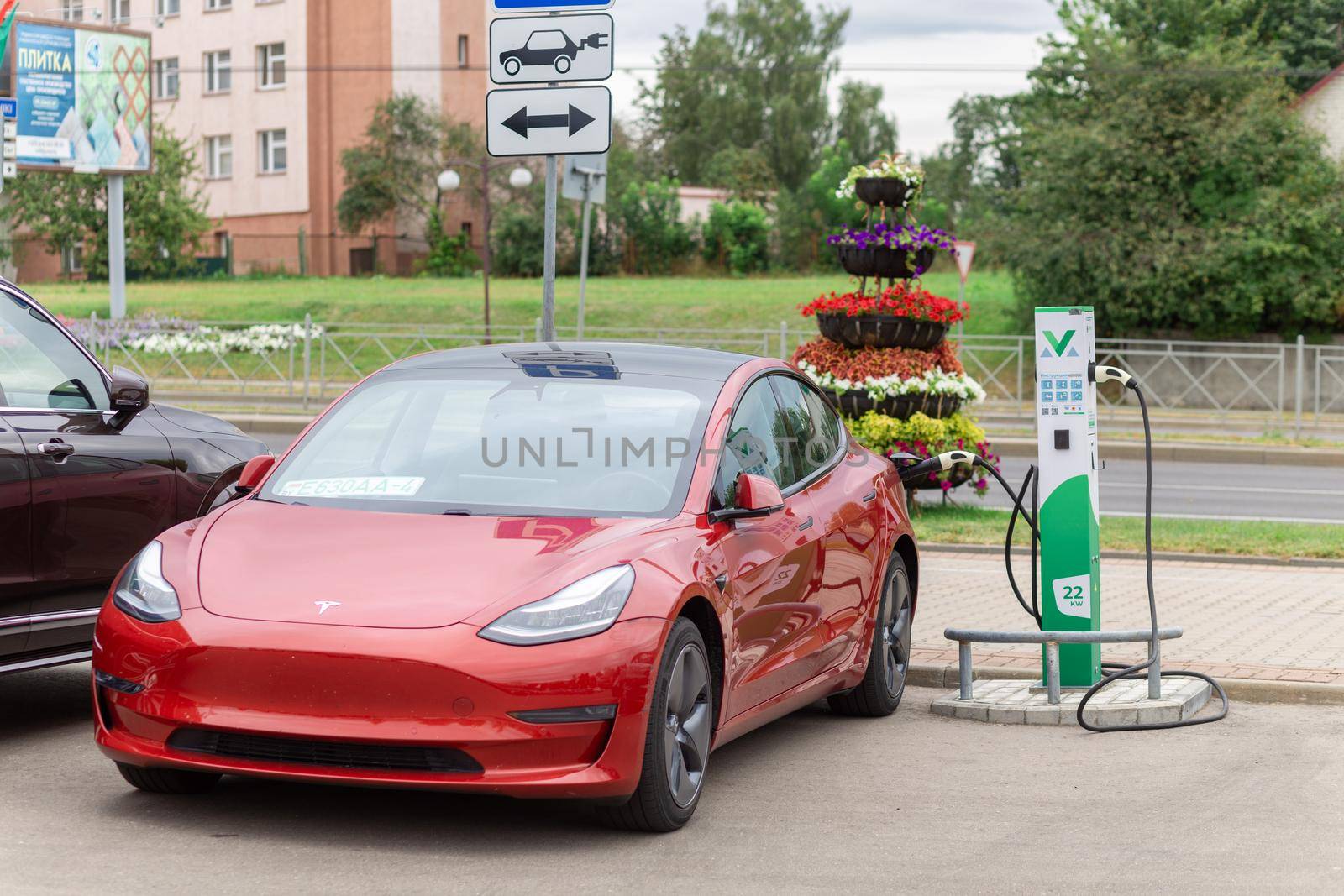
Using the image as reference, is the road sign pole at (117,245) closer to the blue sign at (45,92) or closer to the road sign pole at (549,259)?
the blue sign at (45,92)

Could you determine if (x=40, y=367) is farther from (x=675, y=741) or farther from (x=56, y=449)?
(x=675, y=741)

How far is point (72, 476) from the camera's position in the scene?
260 inches

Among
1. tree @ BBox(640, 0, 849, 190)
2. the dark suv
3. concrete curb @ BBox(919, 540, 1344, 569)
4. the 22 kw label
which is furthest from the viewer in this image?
tree @ BBox(640, 0, 849, 190)

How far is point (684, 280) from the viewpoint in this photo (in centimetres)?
5009

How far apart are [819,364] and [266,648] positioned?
10.4 meters

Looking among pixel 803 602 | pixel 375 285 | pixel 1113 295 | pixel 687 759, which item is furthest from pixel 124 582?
pixel 375 285

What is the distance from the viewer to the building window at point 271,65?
59.6 m

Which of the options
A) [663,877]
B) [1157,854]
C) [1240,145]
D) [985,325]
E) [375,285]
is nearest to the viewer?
[663,877]

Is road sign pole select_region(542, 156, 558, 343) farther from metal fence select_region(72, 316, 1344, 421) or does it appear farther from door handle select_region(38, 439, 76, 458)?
metal fence select_region(72, 316, 1344, 421)

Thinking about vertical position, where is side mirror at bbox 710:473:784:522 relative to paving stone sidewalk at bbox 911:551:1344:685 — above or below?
above

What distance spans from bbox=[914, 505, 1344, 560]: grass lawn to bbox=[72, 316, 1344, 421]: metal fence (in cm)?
1362

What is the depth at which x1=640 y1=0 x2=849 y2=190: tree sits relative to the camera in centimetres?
8406

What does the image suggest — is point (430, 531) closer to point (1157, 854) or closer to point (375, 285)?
point (1157, 854)

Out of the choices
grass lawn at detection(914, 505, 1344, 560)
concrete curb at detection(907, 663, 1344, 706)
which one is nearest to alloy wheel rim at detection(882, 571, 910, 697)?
concrete curb at detection(907, 663, 1344, 706)
